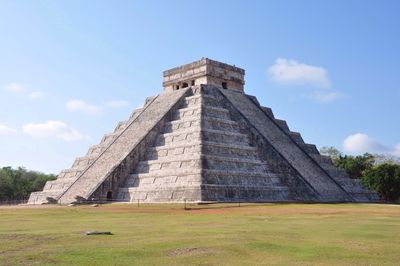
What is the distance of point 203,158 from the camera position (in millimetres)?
33219

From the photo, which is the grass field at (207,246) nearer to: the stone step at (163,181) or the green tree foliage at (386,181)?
the stone step at (163,181)

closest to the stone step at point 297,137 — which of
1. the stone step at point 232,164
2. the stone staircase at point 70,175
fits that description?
the stone step at point 232,164

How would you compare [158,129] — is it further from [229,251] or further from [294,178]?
[229,251]

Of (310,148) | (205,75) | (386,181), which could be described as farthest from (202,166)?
(386,181)

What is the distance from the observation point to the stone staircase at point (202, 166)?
31.8m

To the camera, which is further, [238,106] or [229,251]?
[238,106]

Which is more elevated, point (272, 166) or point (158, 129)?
point (158, 129)

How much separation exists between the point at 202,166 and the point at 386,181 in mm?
29280

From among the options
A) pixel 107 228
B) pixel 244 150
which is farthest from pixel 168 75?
pixel 107 228

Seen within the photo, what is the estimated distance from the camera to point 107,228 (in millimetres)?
15742

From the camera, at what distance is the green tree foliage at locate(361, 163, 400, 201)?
5334 cm

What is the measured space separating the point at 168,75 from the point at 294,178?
17671 mm

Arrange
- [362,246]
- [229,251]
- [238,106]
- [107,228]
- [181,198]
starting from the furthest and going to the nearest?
1. [238,106]
2. [181,198]
3. [107,228]
4. [362,246]
5. [229,251]

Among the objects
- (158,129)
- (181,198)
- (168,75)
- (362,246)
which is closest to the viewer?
(362,246)
